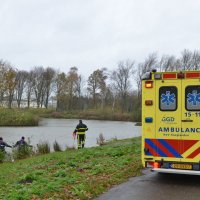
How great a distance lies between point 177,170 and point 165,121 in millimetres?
1156

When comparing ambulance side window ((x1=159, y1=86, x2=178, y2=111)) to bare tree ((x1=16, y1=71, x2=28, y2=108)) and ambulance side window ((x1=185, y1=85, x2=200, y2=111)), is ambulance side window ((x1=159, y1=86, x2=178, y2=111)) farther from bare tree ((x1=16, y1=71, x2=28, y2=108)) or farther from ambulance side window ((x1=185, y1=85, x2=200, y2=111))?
bare tree ((x1=16, y1=71, x2=28, y2=108))

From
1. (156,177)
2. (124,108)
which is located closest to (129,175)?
(156,177)

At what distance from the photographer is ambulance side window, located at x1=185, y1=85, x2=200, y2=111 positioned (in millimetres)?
8734

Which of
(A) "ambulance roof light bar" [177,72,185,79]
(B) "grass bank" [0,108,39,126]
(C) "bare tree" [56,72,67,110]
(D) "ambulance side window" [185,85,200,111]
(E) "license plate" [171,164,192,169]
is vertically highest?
(C) "bare tree" [56,72,67,110]

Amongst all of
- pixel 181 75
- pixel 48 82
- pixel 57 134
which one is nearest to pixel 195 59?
pixel 48 82

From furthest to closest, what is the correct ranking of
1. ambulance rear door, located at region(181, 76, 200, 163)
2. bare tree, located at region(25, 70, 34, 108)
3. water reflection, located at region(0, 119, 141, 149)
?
bare tree, located at region(25, 70, 34, 108) → water reflection, located at region(0, 119, 141, 149) → ambulance rear door, located at region(181, 76, 200, 163)

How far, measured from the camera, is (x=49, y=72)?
93750mm

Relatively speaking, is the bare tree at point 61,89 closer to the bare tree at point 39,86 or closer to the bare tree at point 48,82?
the bare tree at point 48,82

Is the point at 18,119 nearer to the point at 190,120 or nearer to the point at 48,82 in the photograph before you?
the point at 190,120

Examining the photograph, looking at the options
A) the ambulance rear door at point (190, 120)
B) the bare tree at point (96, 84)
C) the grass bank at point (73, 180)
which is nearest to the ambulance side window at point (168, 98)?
the ambulance rear door at point (190, 120)

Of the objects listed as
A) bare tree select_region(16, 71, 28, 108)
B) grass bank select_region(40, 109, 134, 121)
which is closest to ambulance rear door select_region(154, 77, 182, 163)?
grass bank select_region(40, 109, 134, 121)

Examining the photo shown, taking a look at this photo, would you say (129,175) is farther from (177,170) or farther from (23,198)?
(23,198)

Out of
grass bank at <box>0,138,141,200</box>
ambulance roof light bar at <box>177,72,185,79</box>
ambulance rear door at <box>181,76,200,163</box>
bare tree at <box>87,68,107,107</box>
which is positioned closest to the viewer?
grass bank at <box>0,138,141,200</box>

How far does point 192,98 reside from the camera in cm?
877
